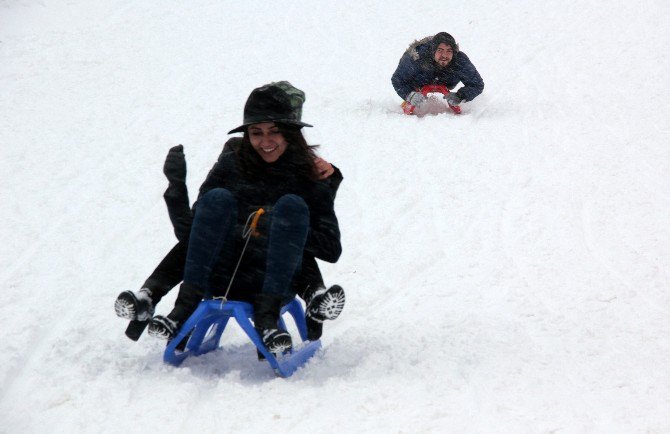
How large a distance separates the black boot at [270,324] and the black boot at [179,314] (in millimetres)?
211

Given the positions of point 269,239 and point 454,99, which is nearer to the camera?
point 269,239

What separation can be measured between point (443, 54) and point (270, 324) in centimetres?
521

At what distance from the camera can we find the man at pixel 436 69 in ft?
24.1

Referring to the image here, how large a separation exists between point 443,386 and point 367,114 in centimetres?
476

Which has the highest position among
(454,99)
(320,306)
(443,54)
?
(320,306)

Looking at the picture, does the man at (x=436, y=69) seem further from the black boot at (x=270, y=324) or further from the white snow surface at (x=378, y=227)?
the black boot at (x=270, y=324)

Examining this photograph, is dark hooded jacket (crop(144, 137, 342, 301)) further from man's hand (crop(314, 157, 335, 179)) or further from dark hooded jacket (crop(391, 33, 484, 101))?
dark hooded jacket (crop(391, 33, 484, 101))

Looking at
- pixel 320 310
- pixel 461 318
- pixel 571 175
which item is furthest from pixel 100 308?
pixel 571 175

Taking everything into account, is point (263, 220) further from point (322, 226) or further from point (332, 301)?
point (332, 301)

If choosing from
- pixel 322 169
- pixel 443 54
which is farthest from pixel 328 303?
pixel 443 54

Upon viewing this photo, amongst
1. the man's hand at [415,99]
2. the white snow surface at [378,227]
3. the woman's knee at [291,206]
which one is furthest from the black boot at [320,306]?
the man's hand at [415,99]

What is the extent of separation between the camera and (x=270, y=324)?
2.70 meters

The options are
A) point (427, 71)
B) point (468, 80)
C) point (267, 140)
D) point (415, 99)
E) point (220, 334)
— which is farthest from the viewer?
point (427, 71)

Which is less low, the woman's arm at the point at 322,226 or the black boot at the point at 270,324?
the woman's arm at the point at 322,226
